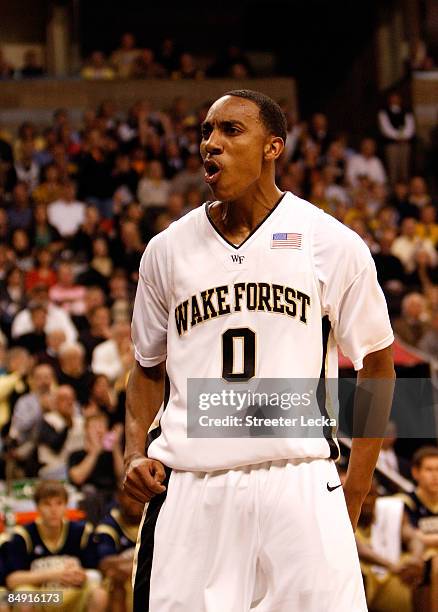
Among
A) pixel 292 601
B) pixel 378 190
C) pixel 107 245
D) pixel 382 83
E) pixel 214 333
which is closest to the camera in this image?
pixel 292 601

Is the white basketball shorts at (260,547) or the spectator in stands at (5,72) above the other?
the spectator in stands at (5,72)

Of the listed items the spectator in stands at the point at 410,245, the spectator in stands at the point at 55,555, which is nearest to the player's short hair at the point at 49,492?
the spectator in stands at the point at 55,555

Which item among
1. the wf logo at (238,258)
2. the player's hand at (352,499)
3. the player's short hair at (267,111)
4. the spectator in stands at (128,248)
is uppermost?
the spectator in stands at (128,248)

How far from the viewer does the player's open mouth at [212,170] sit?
3.15 meters

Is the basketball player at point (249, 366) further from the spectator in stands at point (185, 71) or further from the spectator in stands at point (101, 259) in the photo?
the spectator in stands at point (185, 71)

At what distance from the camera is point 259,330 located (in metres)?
3.07

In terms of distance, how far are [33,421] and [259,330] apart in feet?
19.2

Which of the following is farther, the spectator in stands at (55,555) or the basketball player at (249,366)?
the spectator in stands at (55,555)

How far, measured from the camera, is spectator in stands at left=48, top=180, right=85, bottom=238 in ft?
42.4

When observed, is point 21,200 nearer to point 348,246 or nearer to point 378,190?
point 378,190

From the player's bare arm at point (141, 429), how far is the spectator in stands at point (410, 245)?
9342 mm

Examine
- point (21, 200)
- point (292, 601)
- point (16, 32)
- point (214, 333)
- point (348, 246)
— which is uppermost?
point (16, 32)

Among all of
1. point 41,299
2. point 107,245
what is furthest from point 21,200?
point 41,299

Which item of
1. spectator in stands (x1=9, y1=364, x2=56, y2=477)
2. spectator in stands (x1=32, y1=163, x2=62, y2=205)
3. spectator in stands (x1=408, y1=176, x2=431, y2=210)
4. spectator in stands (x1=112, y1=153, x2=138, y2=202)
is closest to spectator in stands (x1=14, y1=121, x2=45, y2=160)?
spectator in stands (x1=32, y1=163, x2=62, y2=205)
